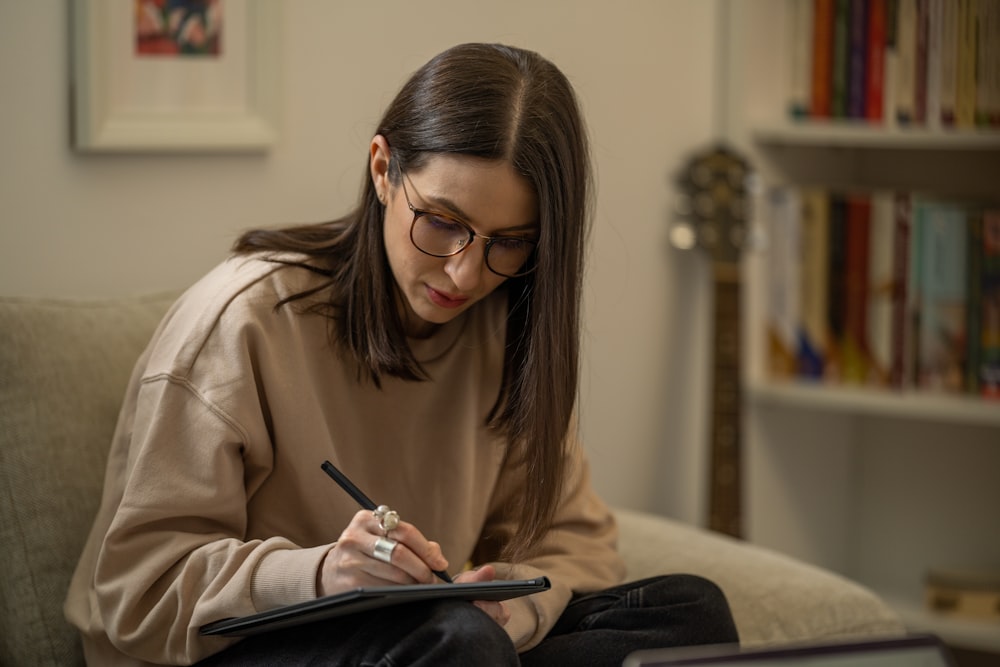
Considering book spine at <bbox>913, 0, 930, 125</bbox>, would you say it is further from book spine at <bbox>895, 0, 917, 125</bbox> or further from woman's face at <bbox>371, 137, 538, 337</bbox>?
woman's face at <bbox>371, 137, 538, 337</bbox>

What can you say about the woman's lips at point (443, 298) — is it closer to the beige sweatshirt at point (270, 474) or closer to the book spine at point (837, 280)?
the beige sweatshirt at point (270, 474)

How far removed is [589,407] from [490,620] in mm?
1151

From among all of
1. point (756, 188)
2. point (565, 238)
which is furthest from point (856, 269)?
point (565, 238)

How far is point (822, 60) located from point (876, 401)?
24.4 inches

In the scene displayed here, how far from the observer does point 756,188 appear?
2.28 m

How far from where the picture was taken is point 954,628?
225 centimetres

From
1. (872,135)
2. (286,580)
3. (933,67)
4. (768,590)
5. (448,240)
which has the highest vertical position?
(933,67)

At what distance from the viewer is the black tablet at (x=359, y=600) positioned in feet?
3.28

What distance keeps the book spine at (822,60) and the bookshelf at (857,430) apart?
0.03 metres

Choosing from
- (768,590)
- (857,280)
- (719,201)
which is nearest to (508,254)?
(768,590)

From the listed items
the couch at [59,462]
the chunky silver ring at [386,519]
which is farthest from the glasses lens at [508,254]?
the couch at [59,462]

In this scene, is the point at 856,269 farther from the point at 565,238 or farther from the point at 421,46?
the point at 565,238

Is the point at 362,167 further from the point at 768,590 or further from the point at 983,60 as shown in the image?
the point at 983,60

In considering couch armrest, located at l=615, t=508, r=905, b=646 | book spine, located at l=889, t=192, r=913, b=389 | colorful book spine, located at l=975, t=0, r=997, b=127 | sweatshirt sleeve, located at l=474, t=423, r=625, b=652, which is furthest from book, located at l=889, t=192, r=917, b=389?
sweatshirt sleeve, located at l=474, t=423, r=625, b=652
